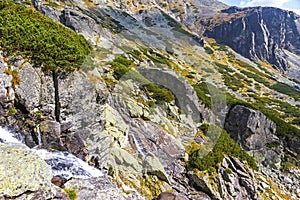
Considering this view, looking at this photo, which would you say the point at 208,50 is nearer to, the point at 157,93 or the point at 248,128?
the point at 248,128

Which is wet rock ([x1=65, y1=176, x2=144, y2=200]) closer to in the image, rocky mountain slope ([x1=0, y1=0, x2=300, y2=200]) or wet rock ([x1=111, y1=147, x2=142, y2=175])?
rocky mountain slope ([x1=0, y1=0, x2=300, y2=200])

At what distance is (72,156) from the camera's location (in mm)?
15477

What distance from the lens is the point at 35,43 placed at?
17.6 metres

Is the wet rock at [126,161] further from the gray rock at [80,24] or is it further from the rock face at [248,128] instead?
the gray rock at [80,24]

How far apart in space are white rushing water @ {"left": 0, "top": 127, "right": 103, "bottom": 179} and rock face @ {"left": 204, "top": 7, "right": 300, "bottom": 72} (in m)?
154

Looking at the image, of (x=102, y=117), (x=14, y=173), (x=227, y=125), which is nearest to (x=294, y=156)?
(x=227, y=125)

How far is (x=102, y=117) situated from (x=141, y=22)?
10660 cm

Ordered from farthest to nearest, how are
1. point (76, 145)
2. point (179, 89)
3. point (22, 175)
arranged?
point (179, 89), point (76, 145), point (22, 175)

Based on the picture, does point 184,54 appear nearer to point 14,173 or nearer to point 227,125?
point 227,125

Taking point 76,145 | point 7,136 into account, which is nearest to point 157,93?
point 76,145

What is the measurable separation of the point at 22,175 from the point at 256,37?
568 feet

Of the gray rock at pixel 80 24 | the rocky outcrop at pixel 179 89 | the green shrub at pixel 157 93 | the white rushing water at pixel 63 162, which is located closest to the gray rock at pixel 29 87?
the white rushing water at pixel 63 162

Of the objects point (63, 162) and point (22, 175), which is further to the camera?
point (63, 162)

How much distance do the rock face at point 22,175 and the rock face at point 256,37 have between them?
6246 inches
